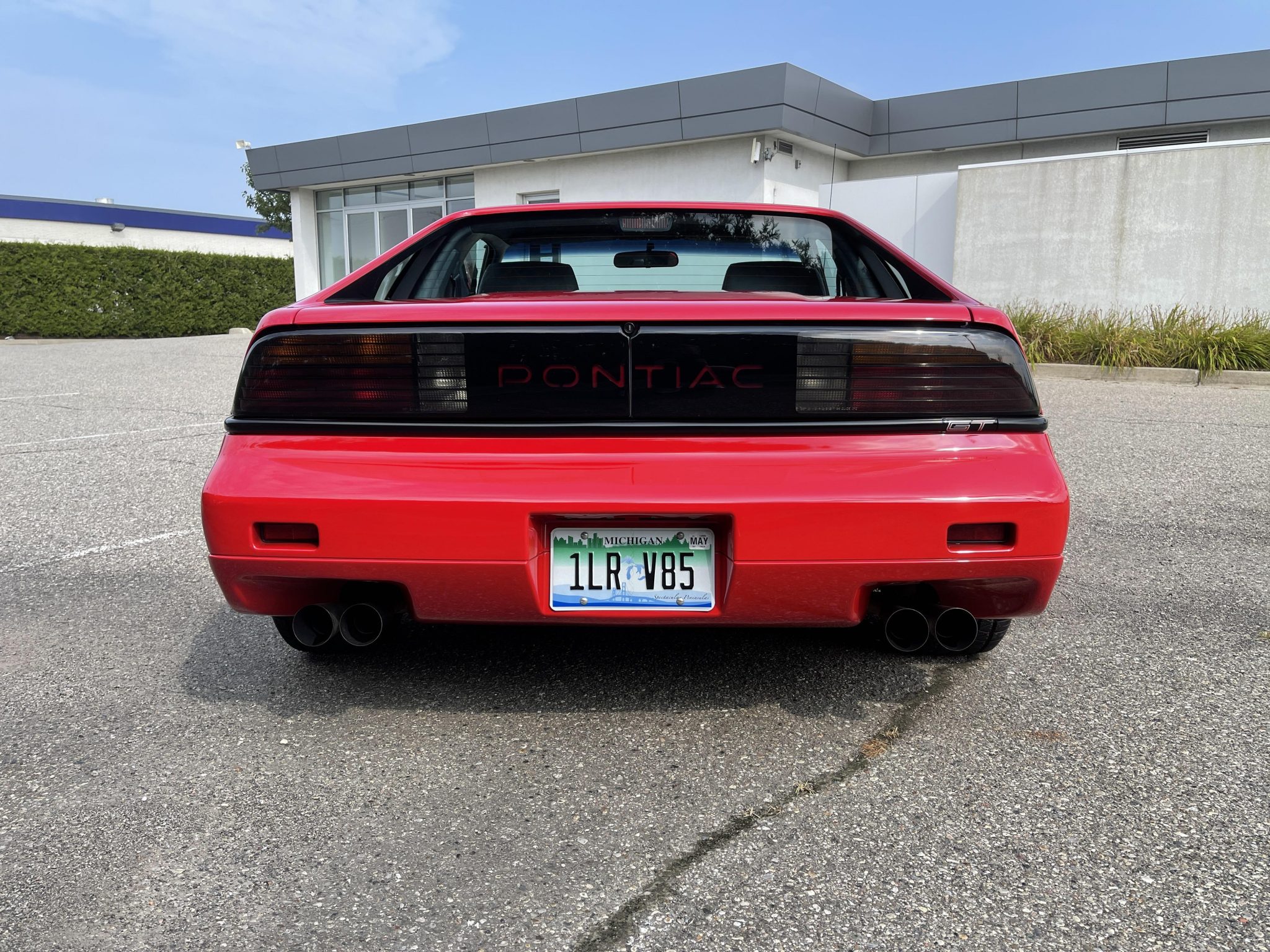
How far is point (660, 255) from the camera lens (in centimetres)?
329

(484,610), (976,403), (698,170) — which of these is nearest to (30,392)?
(698,170)

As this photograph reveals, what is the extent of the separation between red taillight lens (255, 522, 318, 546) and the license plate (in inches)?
21.6

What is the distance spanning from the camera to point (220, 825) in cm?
204

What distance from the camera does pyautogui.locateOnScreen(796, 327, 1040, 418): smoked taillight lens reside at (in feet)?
7.33

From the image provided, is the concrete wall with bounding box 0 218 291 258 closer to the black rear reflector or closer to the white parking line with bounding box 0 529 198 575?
the white parking line with bounding box 0 529 198 575

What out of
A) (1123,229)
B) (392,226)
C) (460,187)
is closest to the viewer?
(1123,229)

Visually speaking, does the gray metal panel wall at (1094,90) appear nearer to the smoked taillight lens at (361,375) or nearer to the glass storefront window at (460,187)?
the glass storefront window at (460,187)

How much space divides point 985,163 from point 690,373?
612 inches

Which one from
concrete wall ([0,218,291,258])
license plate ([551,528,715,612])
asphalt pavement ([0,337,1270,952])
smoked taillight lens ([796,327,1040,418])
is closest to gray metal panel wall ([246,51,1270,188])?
asphalt pavement ([0,337,1270,952])

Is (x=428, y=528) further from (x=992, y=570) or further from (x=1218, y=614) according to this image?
(x=1218, y=614)

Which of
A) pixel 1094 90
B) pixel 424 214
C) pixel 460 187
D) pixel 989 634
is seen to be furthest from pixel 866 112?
pixel 989 634

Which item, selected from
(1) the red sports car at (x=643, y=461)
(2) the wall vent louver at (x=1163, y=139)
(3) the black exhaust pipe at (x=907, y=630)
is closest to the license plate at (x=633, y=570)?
(1) the red sports car at (x=643, y=461)

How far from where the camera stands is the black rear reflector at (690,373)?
88.0 inches

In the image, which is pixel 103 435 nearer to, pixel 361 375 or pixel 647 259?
pixel 647 259
